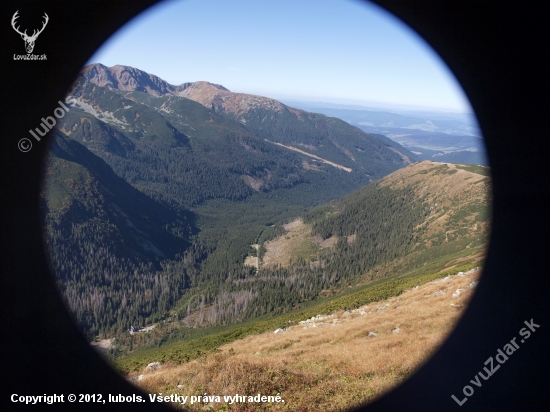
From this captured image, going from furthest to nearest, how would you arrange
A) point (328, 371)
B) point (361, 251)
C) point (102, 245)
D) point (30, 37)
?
point (102, 245) → point (361, 251) → point (328, 371) → point (30, 37)

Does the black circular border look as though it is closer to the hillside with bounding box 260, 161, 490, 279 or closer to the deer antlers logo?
the deer antlers logo

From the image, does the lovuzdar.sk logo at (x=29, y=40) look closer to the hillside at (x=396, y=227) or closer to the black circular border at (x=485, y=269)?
the black circular border at (x=485, y=269)

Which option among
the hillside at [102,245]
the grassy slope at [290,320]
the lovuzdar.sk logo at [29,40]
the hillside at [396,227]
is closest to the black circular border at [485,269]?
the lovuzdar.sk logo at [29,40]

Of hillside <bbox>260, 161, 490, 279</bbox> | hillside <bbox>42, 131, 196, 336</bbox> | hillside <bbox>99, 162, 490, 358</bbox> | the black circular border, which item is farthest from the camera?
hillside <bbox>42, 131, 196, 336</bbox>

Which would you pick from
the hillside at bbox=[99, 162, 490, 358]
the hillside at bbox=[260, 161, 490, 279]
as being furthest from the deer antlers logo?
the hillside at bbox=[99, 162, 490, 358]

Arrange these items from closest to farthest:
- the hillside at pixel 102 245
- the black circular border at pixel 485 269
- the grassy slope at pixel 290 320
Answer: the black circular border at pixel 485 269, the grassy slope at pixel 290 320, the hillside at pixel 102 245

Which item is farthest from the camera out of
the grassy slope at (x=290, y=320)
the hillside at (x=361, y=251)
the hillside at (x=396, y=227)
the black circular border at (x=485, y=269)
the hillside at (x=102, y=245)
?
the hillside at (x=102, y=245)

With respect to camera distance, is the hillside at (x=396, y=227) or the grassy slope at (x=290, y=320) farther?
the hillside at (x=396, y=227)

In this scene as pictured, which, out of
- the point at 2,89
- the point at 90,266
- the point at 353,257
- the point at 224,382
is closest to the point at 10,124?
the point at 2,89

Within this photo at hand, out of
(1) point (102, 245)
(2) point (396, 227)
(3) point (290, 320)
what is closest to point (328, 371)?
(3) point (290, 320)

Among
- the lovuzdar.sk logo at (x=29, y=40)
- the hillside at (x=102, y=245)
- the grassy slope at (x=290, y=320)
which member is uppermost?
the lovuzdar.sk logo at (x=29, y=40)

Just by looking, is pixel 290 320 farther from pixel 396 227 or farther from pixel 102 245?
pixel 102 245
